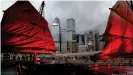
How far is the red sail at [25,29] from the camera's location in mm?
33344

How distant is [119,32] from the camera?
1384 inches

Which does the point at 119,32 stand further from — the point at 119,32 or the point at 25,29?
the point at 25,29

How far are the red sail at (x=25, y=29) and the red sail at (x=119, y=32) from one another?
24.3ft

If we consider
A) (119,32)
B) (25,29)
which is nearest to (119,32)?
(119,32)

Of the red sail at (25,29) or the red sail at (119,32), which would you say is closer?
the red sail at (25,29)

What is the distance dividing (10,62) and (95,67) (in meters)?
9.62

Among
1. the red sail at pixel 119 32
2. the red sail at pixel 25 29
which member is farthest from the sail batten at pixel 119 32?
the red sail at pixel 25 29

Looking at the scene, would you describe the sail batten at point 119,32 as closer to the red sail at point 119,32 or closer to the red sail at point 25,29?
the red sail at point 119,32

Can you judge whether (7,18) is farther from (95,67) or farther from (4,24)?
(95,67)

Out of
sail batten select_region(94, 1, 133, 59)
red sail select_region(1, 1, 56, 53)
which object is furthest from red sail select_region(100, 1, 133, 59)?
red sail select_region(1, 1, 56, 53)

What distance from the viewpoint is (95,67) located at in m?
28.4

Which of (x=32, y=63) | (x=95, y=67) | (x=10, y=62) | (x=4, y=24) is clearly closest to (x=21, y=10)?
(x=4, y=24)

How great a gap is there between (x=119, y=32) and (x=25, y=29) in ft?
39.3

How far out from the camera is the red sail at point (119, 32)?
34.0 meters
